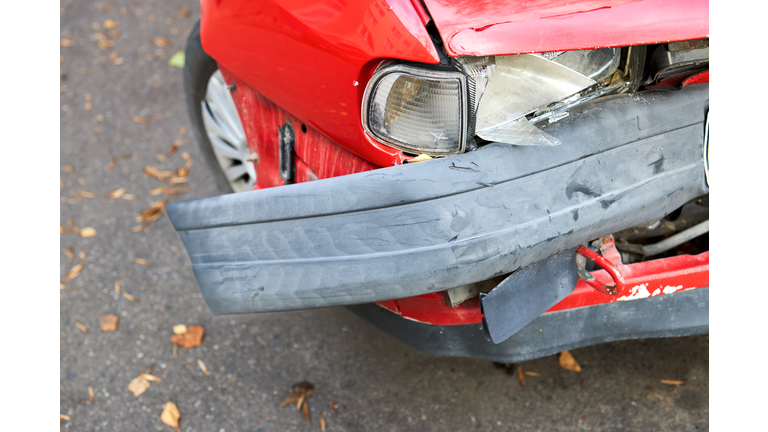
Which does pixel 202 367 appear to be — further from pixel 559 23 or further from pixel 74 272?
pixel 559 23

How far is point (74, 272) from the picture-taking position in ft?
8.91

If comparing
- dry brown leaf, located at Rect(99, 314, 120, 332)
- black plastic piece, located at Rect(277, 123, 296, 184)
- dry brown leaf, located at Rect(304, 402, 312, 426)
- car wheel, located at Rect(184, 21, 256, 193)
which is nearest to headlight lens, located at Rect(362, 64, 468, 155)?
black plastic piece, located at Rect(277, 123, 296, 184)

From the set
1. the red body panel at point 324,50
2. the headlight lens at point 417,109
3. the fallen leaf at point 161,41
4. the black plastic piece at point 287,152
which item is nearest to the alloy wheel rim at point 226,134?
the black plastic piece at point 287,152

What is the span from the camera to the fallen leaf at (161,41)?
414 cm

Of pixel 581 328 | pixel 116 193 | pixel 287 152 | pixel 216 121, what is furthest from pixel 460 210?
pixel 116 193

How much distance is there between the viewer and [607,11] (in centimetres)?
126

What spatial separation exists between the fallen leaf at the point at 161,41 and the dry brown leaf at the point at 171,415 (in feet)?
9.63

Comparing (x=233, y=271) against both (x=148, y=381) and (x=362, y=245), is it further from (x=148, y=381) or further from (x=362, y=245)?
(x=148, y=381)

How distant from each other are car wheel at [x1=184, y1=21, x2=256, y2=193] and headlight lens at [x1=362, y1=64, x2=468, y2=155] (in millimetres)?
1082

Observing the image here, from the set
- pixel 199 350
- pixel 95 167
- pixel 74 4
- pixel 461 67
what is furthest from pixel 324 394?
pixel 74 4

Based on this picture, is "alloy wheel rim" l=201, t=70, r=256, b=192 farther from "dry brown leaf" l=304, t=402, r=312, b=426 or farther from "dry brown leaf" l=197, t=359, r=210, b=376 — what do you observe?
"dry brown leaf" l=304, t=402, r=312, b=426

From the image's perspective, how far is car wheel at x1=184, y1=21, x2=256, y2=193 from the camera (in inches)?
97.4

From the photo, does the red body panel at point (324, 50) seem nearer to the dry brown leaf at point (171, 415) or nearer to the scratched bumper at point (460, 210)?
the scratched bumper at point (460, 210)

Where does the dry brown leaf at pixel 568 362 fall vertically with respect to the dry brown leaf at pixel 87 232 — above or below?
below
